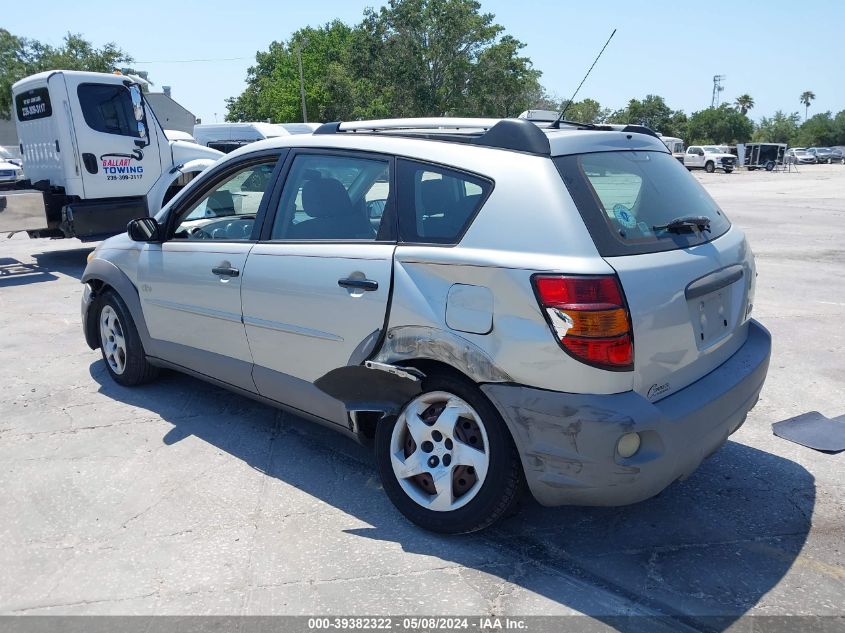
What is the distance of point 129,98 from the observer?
10.6 meters

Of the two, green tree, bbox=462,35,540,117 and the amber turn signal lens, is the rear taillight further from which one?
green tree, bbox=462,35,540,117

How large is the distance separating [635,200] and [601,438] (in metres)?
1.13

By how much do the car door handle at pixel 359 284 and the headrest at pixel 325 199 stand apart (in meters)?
0.46

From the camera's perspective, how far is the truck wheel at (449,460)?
2941mm

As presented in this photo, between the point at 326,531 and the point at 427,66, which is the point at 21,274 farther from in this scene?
the point at 427,66

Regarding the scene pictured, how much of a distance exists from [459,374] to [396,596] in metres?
0.93

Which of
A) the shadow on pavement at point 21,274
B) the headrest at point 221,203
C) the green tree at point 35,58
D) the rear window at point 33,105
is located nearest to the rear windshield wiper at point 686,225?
the headrest at point 221,203

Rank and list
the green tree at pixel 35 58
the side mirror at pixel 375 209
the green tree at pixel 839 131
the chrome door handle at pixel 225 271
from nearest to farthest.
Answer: the side mirror at pixel 375 209
the chrome door handle at pixel 225 271
the green tree at pixel 35 58
the green tree at pixel 839 131

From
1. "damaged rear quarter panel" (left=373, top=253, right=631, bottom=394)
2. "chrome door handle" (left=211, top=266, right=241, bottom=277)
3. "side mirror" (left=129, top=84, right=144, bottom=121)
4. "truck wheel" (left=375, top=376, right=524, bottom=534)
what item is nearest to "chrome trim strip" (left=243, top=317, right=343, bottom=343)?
"chrome door handle" (left=211, top=266, right=241, bottom=277)

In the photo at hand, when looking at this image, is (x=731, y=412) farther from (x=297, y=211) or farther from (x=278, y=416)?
(x=278, y=416)

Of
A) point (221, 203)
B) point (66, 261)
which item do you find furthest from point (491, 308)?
point (66, 261)

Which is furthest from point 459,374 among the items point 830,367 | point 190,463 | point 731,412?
point 830,367

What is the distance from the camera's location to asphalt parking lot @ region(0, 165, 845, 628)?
2.79m

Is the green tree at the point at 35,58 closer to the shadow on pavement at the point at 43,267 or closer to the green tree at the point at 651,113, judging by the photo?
the shadow on pavement at the point at 43,267
